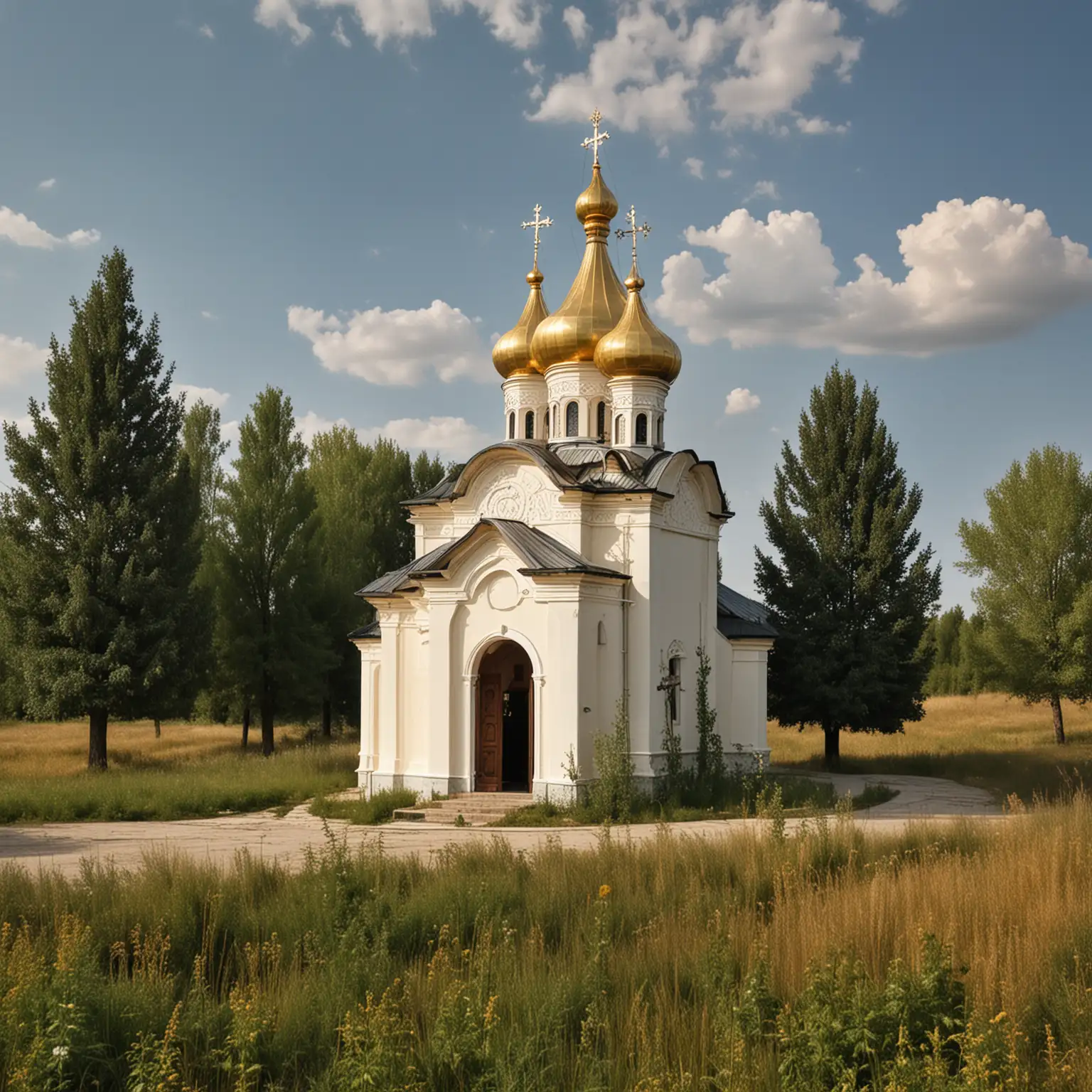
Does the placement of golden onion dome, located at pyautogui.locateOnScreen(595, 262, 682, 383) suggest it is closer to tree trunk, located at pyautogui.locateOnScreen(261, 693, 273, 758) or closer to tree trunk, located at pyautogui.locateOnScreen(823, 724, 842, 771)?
tree trunk, located at pyautogui.locateOnScreen(823, 724, 842, 771)

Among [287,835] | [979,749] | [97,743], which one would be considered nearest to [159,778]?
[97,743]

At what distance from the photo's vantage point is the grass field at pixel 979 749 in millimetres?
23188

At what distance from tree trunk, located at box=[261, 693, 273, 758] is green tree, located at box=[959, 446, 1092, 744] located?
20887 mm

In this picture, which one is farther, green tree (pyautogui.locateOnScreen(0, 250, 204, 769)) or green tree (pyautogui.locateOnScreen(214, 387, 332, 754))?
green tree (pyautogui.locateOnScreen(214, 387, 332, 754))

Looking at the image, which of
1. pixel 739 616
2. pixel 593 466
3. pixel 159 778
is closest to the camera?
pixel 593 466

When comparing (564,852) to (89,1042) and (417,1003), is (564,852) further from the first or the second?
(89,1042)

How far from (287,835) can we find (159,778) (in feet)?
25.3

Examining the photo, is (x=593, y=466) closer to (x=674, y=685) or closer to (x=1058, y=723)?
(x=674, y=685)

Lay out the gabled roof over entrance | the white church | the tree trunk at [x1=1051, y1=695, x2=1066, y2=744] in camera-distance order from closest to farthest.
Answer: the gabled roof over entrance → the white church → the tree trunk at [x1=1051, y1=695, x2=1066, y2=744]

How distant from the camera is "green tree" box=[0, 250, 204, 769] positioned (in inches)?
966

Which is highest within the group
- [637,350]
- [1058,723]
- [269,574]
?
[637,350]

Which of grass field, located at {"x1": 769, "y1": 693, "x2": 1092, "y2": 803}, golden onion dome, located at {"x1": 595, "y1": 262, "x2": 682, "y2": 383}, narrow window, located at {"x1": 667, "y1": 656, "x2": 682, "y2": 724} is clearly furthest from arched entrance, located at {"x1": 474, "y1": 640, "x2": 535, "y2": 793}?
grass field, located at {"x1": 769, "y1": 693, "x2": 1092, "y2": 803}

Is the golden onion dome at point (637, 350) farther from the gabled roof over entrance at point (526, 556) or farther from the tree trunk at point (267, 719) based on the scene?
the tree trunk at point (267, 719)

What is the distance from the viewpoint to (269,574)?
105ft
